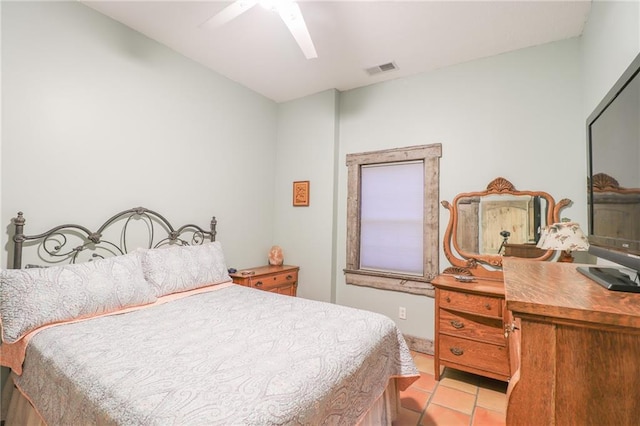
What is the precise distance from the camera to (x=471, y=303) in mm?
2303

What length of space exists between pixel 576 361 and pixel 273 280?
2872mm

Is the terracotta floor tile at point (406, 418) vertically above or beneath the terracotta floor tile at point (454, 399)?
beneath

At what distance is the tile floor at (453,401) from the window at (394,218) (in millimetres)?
822

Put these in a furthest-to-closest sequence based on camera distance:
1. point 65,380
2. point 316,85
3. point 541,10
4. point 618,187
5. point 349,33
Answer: point 316,85, point 349,33, point 541,10, point 65,380, point 618,187

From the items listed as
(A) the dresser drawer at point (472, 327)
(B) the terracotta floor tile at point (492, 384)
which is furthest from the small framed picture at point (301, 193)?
(B) the terracotta floor tile at point (492, 384)

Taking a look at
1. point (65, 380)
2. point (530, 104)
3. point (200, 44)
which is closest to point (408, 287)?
point (530, 104)

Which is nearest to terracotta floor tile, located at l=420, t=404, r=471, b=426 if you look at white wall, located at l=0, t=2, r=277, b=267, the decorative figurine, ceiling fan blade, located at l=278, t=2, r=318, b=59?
the decorative figurine

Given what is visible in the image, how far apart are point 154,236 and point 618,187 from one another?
3.03m

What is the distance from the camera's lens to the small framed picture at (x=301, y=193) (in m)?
3.61

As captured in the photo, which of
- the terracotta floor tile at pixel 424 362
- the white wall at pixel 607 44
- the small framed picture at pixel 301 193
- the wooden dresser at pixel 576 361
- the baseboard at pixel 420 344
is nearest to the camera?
the wooden dresser at pixel 576 361

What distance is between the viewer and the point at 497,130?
2691 mm

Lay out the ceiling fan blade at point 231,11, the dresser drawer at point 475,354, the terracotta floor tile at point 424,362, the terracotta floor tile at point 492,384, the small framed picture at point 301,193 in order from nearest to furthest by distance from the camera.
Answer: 1. the ceiling fan blade at point 231,11
2. the dresser drawer at point 475,354
3. the terracotta floor tile at point 492,384
4. the terracotta floor tile at point 424,362
5. the small framed picture at point 301,193

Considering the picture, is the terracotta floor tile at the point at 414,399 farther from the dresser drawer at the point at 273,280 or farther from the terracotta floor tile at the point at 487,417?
the dresser drawer at the point at 273,280

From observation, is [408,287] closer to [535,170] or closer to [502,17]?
[535,170]
